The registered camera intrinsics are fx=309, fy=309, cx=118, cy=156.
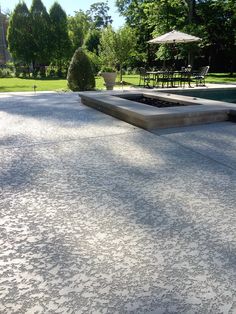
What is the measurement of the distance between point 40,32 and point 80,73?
17.8 metres

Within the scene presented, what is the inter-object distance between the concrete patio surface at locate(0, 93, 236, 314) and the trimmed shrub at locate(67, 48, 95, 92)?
7.38 metres

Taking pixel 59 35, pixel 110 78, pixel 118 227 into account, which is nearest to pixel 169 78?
pixel 110 78

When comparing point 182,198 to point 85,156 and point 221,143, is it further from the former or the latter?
point 221,143

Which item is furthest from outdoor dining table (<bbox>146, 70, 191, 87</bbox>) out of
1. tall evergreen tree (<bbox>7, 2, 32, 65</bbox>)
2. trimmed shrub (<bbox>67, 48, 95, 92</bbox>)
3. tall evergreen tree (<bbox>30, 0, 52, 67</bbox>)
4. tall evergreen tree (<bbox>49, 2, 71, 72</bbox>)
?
tall evergreen tree (<bbox>7, 2, 32, 65</bbox>)

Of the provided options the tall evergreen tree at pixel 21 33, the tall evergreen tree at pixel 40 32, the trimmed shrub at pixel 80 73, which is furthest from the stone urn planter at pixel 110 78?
→ the tall evergreen tree at pixel 21 33

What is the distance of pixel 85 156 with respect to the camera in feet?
11.4

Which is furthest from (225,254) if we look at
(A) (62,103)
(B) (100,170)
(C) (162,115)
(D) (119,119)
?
(A) (62,103)

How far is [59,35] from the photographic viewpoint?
1037 inches

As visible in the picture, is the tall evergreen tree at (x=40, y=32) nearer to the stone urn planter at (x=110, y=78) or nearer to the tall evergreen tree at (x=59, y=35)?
the tall evergreen tree at (x=59, y=35)

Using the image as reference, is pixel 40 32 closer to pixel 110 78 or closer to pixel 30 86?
pixel 30 86

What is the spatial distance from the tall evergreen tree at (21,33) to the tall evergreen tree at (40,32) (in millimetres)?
496

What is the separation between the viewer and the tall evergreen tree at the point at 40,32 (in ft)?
85.4

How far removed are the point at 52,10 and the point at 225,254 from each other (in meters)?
28.4

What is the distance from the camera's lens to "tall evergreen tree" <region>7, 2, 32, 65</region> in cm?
2631
